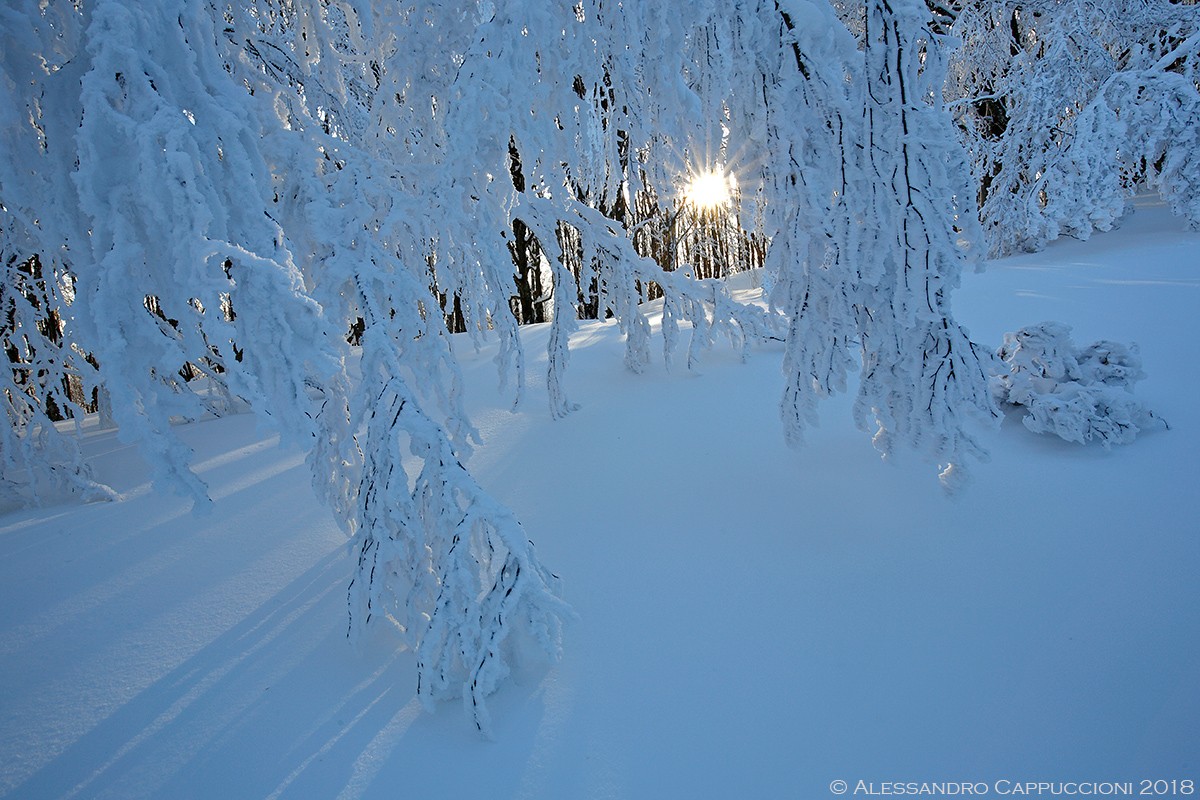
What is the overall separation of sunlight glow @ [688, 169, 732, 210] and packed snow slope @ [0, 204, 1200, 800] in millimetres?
1463

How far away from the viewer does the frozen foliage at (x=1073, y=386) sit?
311 cm

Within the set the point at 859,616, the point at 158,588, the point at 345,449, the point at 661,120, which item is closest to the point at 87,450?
the point at 158,588

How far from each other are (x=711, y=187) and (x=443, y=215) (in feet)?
3.79

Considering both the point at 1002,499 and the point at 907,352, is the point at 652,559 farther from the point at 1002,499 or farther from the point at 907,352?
the point at 1002,499

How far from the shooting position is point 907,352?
255 centimetres

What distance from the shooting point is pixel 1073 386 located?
10.7ft

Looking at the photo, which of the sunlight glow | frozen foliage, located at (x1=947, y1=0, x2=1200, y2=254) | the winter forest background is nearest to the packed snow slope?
the winter forest background

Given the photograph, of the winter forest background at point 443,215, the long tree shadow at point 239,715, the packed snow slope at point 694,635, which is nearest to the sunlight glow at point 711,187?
the winter forest background at point 443,215

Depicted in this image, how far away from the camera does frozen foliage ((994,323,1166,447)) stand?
311cm
